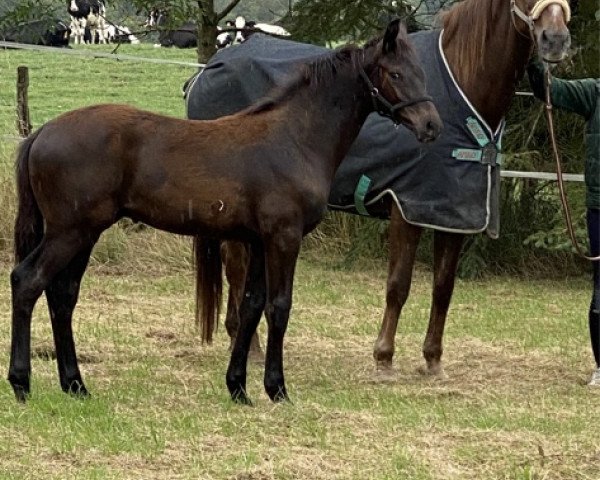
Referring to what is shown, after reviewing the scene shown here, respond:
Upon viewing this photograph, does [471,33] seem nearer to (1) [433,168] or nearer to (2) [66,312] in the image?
(1) [433,168]

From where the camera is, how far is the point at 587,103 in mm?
6855

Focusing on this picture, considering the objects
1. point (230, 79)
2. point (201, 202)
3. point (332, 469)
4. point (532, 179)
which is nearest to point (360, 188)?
point (230, 79)

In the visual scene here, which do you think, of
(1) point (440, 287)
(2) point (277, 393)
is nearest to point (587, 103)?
(1) point (440, 287)

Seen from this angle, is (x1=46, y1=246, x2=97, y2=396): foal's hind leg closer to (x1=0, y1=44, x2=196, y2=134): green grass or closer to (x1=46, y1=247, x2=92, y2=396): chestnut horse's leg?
(x1=46, y1=247, x2=92, y2=396): chestnut horse's leg

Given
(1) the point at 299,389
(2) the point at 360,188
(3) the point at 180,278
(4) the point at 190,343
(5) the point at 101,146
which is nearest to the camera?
(5) the point at 101,146

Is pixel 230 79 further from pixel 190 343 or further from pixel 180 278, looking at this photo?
pixel 180 278

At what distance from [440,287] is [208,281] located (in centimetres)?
131

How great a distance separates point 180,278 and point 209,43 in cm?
244

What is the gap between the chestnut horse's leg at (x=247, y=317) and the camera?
6047mm

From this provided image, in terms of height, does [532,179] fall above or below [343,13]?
below

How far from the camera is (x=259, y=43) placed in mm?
7918

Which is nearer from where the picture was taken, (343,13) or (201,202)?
(201,202)

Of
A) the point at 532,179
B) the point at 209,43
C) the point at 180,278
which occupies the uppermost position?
the point at 209,43

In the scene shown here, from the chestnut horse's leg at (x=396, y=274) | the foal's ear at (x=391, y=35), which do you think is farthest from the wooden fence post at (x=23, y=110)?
the foal's ear at (x=391, y=35)
